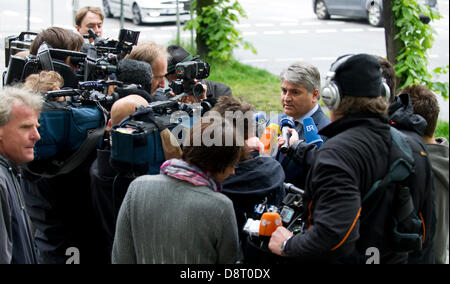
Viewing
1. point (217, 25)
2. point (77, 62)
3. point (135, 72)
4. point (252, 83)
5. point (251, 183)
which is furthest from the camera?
point (252, 83)

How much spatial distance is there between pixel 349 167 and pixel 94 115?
2064 mm

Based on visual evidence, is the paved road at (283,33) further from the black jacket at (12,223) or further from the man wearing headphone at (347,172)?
the man wearing headphone at (347,172)

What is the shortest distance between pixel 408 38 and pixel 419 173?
13.8 feet

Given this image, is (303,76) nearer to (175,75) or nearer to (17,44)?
(175,75)

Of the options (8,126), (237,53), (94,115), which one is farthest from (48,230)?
(237,53)

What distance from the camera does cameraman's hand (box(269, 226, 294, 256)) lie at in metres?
2.64

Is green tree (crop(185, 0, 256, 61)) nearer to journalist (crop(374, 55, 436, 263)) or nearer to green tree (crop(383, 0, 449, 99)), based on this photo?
green tree (crop(383, 0, 449, 99))

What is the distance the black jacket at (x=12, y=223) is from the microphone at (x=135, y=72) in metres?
1.34

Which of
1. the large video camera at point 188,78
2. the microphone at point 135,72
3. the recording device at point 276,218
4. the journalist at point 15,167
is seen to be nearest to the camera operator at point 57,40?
the microphone at point 135,72

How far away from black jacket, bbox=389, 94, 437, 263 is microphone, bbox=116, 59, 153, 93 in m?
1.86

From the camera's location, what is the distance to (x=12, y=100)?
2.95 metres

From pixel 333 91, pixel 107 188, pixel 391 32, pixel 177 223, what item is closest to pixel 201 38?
pixel 391 32

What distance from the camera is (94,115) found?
3791 mm
